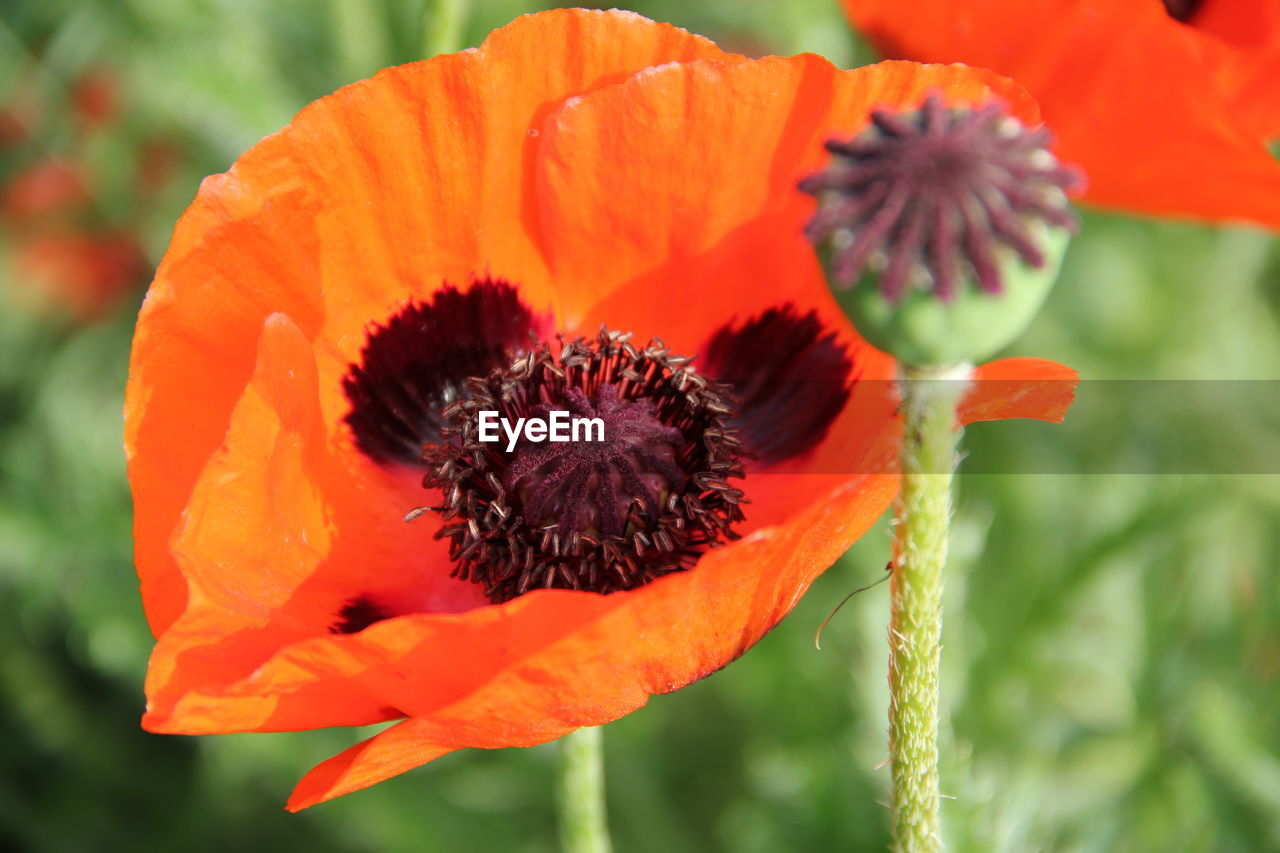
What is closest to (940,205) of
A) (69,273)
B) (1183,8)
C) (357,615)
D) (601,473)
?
(601,473)

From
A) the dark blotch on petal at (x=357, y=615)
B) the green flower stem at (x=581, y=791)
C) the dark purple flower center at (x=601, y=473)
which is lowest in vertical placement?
the green flower stem at (x=581, y=791)

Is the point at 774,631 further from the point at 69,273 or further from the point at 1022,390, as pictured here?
the point at 69,273

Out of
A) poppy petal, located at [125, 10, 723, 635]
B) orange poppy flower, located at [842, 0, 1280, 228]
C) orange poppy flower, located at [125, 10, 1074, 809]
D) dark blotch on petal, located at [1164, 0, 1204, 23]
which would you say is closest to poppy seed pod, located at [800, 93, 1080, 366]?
orange poppy flower, located at [125, 10, 1074, 809]

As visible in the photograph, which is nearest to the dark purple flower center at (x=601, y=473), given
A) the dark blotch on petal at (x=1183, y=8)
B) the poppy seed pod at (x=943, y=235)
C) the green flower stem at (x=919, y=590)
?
the green flower stem at (x=919, y=590)

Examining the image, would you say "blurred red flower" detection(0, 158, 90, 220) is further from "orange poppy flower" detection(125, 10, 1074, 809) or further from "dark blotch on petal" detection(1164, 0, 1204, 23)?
"dark blotch on petal" detection(1164, 0, 1204, 23)

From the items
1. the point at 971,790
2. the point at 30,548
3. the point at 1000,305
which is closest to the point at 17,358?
the point at 30,548

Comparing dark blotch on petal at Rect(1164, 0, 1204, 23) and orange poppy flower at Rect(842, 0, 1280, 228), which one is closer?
orange poppy flower at Rect(842, 0, 1280, 228)

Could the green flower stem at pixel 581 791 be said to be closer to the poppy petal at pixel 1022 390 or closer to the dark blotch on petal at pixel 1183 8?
the poppy petal at pixel 1022 390

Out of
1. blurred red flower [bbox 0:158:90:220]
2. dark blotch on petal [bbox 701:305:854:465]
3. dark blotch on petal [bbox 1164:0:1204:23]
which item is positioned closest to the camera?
dark blotch on petal [bbox 701:305:854:465]
